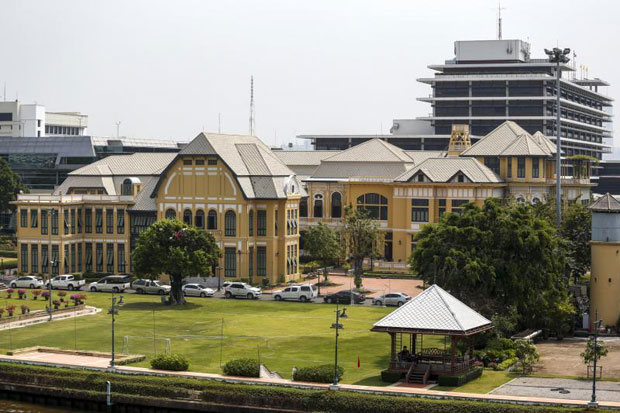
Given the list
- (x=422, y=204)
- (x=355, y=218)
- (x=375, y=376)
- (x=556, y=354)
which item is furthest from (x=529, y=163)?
(x=375, y=376)

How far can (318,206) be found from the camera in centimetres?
13562

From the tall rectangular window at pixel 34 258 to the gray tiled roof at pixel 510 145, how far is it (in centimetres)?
5106

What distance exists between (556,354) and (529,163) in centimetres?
5735

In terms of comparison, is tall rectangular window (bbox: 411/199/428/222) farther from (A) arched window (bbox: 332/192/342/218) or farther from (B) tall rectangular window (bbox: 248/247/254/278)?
(B) tall rectangular window (bbox: 248/247/254/278)

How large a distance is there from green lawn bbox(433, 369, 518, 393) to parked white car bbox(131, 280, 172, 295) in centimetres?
4365

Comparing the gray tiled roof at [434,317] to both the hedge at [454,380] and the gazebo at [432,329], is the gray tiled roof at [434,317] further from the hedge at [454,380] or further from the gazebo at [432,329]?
the hedge at [454,380]

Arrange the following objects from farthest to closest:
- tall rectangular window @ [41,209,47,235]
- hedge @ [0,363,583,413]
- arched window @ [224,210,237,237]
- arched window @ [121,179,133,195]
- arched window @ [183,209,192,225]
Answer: arched window @ [121,179,133,195]
tall rectangular window @ [41,209,47,235]
arched window @ [183,209,192,225]
arched window @ [224,210,237,237]
hedge @ [0,363,583,413]

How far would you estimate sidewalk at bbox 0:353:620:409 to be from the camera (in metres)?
57.8

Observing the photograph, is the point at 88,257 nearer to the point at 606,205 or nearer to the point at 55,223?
the point at 55,223

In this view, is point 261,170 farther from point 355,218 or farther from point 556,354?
point 556,354

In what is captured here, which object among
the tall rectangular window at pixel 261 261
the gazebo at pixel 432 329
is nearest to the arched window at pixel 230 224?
the tall rectangular window at pixel 261 261

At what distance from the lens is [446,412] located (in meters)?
57.2

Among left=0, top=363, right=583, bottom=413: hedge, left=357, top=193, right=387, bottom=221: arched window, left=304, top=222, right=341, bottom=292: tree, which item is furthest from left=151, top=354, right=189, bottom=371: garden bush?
left=357, top=193, right=387, bottom=221: arched window

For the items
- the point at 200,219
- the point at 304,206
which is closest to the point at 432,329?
the point at 200,219
